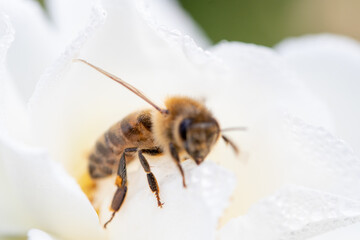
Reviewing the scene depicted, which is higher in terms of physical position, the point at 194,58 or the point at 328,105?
the point at 194,58

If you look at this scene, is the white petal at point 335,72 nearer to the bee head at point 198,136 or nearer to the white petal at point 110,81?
the white petal at point 110,81

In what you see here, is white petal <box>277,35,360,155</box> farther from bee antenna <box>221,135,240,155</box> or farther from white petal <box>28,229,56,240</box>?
white petal <box>28,229,56,240</box>

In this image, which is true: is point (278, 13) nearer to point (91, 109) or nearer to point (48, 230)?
point (91, 109)

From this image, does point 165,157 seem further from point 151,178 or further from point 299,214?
point 299,214

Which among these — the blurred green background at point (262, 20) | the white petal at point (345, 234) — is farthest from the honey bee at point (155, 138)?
the blurred green background at point (262, 20)

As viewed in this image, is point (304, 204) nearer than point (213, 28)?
Yes

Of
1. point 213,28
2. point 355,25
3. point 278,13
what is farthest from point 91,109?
point 355,25
